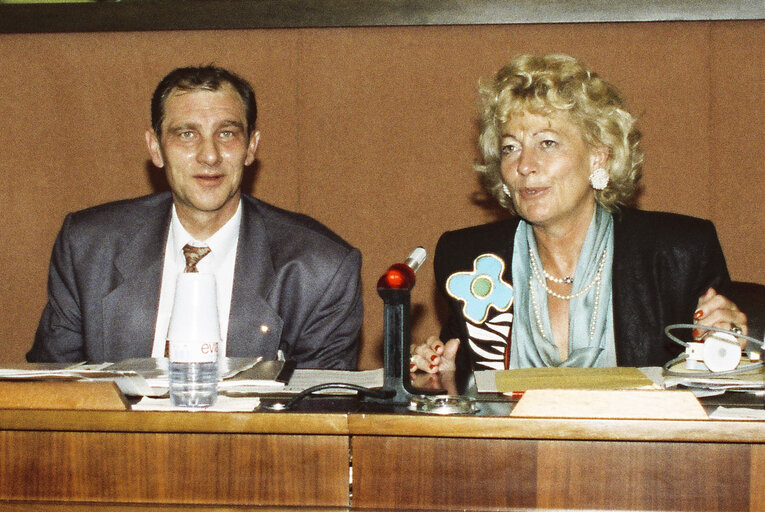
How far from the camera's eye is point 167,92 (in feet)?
8.15

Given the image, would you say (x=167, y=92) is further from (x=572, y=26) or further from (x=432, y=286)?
(x=572, y=26)

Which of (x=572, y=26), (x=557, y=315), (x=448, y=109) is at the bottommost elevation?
(x=557, y=315)

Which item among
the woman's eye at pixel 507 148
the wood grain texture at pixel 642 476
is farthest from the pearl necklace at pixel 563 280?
the wood grain texture at pixel 642 476

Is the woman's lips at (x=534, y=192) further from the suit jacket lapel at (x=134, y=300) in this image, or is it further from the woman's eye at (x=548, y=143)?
the suit jacket lapel at (x=134, y=300)

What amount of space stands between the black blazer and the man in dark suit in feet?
1.22

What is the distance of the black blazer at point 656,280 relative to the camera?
7.34ft

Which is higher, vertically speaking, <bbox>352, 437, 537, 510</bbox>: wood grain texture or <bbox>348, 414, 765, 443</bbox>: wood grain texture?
<bbox>348, 414, 765, 443</bbox>: wood grain texture

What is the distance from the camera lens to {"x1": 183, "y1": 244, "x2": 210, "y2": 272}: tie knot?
2365 millimetres

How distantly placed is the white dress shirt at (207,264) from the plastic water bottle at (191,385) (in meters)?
0.89

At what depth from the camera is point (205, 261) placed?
2.39 meters

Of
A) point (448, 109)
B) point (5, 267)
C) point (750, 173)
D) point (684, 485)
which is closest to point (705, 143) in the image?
point (750, 173)

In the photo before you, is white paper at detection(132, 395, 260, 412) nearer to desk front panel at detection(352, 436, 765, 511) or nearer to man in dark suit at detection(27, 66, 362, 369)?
desk front panel at detection(352, 436, 765, 511)

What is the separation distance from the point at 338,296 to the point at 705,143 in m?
1.48

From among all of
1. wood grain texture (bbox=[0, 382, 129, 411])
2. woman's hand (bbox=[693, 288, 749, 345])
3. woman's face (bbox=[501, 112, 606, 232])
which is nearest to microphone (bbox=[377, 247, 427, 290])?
wood grain texture (bbox=[0, 382, 129, 411])
